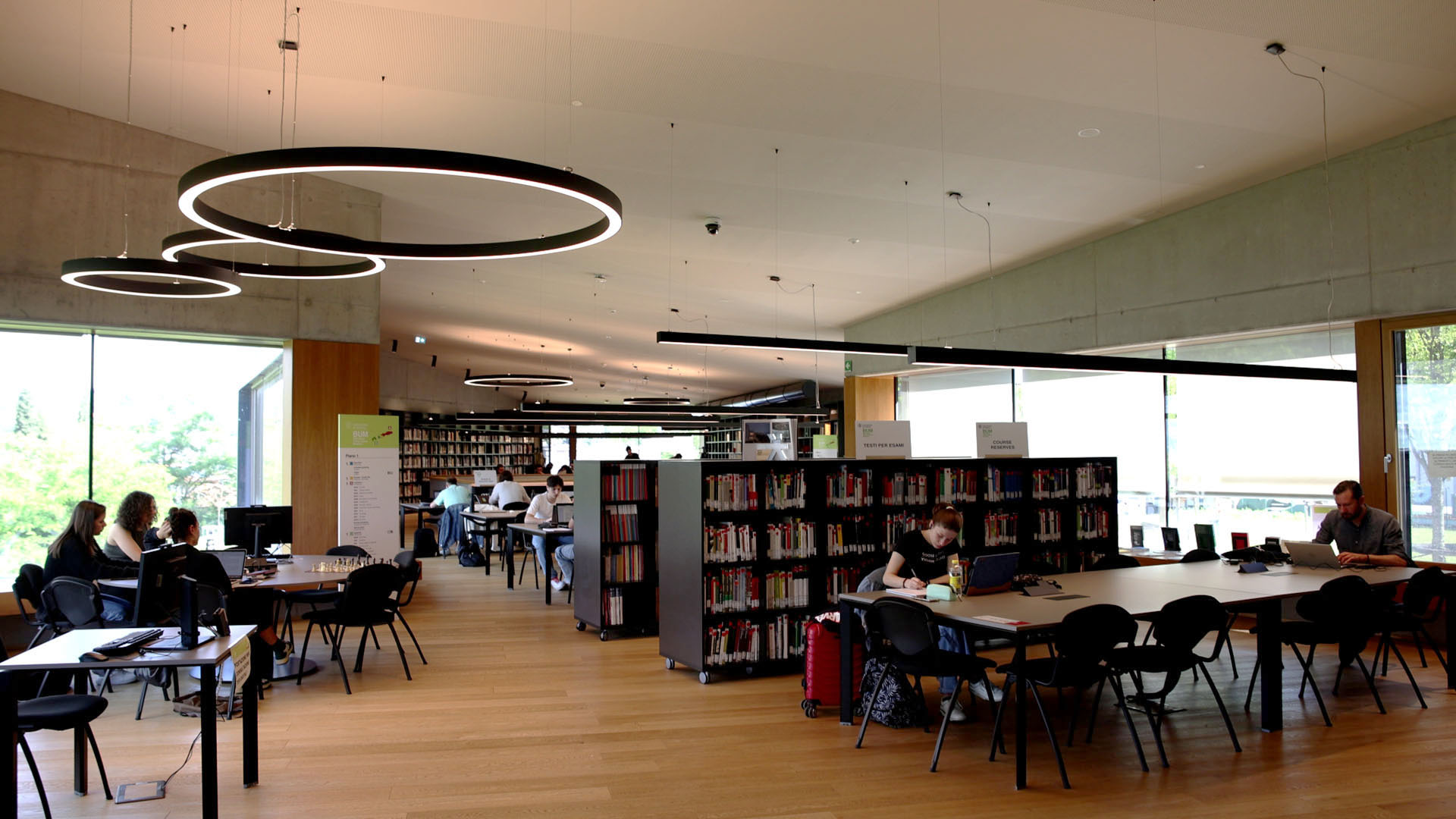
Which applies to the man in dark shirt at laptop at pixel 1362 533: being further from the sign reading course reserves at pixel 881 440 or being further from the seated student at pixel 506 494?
the seated student at pixel 506 494

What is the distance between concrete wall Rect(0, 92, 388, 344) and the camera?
27.7ft

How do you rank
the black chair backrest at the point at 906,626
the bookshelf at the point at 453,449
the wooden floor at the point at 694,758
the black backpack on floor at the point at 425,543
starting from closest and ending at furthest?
1. the wooden floor at the point at 694,758
2. the black chair backrest at the point at 906,626
3. the black backpack on floor at the point at 425,543
4. the bookshelf at the point at 453,449

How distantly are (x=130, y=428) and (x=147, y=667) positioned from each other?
6.54 meters

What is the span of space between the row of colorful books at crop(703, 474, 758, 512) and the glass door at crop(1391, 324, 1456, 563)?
5.84 metres

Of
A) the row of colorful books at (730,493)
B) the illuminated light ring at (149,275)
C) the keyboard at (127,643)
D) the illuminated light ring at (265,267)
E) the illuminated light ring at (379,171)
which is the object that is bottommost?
the keyboard at (127,643)

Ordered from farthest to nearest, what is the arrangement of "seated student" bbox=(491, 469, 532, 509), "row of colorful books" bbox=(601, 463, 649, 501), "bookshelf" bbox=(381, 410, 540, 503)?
"bookshelf" bbox=(381, 410, 540, 503) < "seated student" bbox=(491, 469, 532, 509) < "row of colorful books" bbox=(601, 463, 649, 501)

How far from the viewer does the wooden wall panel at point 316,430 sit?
9.80 metres

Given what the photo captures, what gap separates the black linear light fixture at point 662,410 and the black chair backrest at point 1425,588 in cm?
1027

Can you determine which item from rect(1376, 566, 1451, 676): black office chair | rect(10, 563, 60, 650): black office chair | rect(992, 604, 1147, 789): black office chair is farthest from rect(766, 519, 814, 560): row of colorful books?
rect(10, 563, 60, 650): black office chair

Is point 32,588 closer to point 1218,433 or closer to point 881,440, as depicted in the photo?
point 881,440

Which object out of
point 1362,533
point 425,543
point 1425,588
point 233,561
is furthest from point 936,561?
point 425,543

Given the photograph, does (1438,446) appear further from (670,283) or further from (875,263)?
(670,283)

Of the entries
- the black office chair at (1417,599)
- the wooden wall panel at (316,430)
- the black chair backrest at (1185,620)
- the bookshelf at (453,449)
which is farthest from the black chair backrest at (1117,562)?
the bookshelf at (453,449)

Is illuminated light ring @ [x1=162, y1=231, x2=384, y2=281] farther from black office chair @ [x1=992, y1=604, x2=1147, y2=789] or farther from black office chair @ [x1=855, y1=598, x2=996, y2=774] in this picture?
black office chair @ [x1=992, y1=604, x2=1147, y2=789]
